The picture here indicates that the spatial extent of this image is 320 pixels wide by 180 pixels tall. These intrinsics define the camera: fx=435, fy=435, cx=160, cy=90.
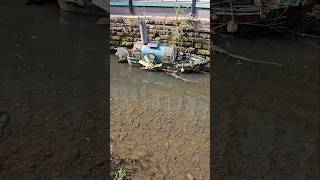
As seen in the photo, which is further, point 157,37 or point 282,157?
point 157,37

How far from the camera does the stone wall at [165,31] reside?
8.50m

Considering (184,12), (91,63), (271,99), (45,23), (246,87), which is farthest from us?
(45,23)

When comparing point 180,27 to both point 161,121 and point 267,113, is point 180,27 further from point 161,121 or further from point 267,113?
point 161,121

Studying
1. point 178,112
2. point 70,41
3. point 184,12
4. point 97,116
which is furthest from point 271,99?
point 70,41

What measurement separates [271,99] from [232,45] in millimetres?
2748

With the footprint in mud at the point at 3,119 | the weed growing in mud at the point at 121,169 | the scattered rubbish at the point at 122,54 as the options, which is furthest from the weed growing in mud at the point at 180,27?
the weed growing in mud at the point at 121,169

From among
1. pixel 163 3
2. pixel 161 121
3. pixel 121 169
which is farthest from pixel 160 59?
pixel 121 169

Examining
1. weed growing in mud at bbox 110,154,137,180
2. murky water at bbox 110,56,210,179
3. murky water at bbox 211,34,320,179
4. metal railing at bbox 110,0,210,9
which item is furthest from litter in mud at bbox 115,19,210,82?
weed growing in mud at bbox 110,154,137,180

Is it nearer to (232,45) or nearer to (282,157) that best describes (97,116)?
(282,157)

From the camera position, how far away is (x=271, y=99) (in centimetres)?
636

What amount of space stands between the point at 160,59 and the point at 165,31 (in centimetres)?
141

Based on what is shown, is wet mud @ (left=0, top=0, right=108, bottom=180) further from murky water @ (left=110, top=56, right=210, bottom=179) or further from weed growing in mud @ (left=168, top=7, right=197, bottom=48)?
weed growing in mud @ (left=168, top=7, right=197, bottom=48)

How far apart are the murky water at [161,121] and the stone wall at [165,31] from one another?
3.47 feet

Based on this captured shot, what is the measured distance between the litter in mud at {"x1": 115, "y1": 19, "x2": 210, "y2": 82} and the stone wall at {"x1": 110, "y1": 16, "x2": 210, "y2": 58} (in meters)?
0.60
